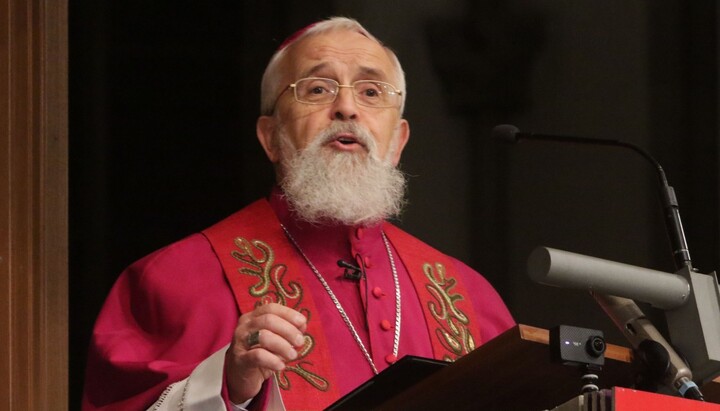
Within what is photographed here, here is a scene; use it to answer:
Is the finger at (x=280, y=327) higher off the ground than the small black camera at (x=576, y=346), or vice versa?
the small black camera at (x=576, y=346)

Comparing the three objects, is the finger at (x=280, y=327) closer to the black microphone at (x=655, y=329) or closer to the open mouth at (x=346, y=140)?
the black microphone at (x=655, y=329)

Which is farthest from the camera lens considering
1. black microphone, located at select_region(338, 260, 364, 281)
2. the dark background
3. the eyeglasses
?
the dark background

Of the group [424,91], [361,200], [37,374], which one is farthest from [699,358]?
[424,91]

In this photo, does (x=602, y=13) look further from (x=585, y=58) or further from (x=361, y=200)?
(x=361, y=200)

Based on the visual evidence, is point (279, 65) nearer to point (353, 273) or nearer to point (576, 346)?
point (353, 273)

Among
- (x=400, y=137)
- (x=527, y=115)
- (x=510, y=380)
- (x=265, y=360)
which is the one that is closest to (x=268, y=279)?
(x=400, y=137)

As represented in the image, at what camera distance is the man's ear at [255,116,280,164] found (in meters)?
4.06

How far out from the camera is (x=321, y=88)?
393cm

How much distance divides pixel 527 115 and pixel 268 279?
152cm

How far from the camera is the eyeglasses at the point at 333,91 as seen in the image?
3.92 meters

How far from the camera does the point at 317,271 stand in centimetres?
379

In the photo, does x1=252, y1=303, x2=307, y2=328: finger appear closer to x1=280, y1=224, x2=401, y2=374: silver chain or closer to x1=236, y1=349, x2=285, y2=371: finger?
x1=236, y1=349, x2=285, y2=371: finger

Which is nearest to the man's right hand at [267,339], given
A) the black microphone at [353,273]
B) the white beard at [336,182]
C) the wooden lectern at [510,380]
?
the wooden lectern at [510,380]

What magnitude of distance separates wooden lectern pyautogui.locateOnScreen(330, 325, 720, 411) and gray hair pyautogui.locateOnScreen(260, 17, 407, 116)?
5.45ft
